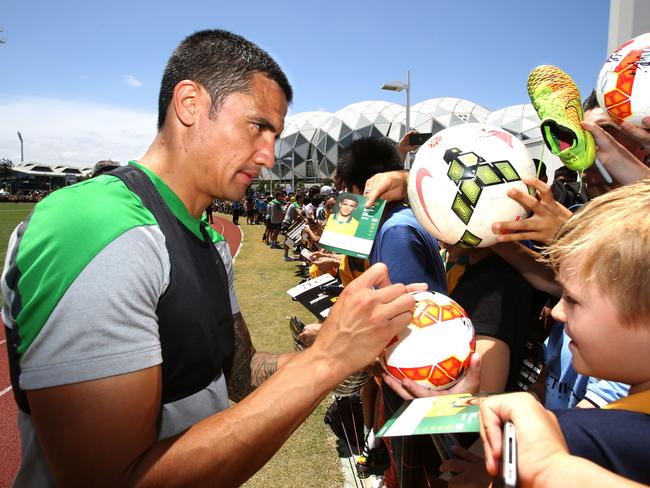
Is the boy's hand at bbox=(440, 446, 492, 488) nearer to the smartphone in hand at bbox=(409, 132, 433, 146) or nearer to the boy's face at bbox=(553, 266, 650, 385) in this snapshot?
the boy's face at bbox=(553, 266, 650, 385)

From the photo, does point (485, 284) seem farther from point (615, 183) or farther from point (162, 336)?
point (162, 336)

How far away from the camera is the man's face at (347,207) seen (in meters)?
2.06

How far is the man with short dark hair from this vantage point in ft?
3.24

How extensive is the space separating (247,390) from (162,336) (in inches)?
33.0

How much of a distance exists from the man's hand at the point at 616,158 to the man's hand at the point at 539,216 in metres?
0.29

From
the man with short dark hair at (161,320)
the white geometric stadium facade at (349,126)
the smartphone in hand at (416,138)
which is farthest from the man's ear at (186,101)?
the white geometric stadium facade at (349,126)

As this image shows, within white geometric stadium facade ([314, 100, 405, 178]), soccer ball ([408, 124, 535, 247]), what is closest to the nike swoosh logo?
soccer ball ([408, 124, 535, 247])

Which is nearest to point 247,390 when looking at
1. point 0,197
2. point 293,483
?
point 293,483

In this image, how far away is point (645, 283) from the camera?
92cm

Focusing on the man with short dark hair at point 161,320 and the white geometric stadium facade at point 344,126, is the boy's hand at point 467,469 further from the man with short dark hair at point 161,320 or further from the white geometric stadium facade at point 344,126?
the white geometric stadium facade at point 344,126

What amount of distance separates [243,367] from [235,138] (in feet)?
3.52

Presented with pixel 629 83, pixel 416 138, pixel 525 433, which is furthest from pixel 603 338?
pixel 416 138

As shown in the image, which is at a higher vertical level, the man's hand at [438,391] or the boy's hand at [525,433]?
the boy's hand at [525,433]

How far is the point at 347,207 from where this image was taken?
208 cm
